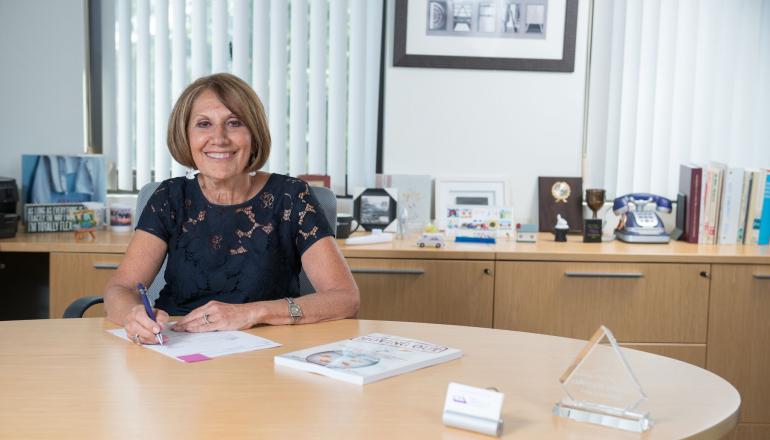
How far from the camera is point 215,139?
2.18 m

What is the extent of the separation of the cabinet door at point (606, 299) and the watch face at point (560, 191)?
55cm

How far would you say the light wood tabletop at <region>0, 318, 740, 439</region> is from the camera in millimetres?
1227

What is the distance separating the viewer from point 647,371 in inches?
61.4

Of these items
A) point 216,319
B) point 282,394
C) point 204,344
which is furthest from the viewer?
point 216,319

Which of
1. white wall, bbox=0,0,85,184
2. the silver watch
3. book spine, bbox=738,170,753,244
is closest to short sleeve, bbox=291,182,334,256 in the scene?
the silver watch

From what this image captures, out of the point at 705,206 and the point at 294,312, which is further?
the point at 705,206

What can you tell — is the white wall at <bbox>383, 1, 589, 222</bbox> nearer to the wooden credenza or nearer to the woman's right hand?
the wooden credenza

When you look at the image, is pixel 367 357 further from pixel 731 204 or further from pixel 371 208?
pixel 731 204

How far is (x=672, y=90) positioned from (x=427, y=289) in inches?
55.4

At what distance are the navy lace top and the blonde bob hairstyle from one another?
0.13m

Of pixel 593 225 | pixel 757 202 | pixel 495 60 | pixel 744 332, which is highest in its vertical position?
pixel 495 60

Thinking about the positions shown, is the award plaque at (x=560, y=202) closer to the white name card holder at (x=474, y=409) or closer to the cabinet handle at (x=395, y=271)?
the cabinet handle at (x=395, y=271)

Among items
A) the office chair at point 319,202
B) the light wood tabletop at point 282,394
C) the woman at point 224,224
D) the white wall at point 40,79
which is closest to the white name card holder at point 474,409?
the light wood tabletop at point 282,394

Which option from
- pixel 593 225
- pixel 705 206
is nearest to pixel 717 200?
pixel 705 206
